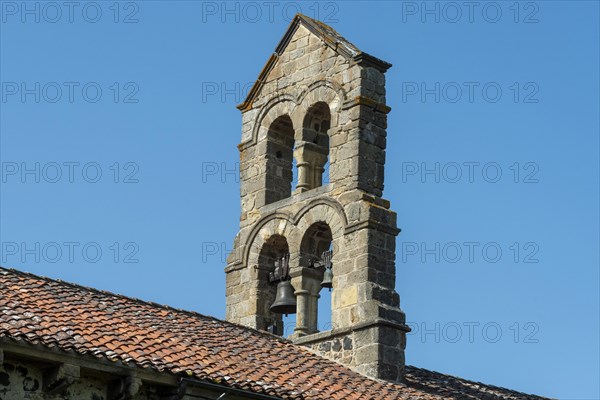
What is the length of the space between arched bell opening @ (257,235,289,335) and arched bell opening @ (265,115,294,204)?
616 mm

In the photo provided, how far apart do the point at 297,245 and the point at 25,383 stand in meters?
6.34

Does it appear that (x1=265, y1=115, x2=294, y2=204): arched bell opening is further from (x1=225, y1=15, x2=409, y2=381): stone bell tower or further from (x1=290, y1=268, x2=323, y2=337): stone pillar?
(x1=290, y1=268, x2=323, y2=337): stone pillar

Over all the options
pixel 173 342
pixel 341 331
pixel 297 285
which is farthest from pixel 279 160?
pixel 173 342

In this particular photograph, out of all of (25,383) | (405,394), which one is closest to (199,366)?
(25,383)

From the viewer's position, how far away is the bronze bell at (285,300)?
19.2 metres

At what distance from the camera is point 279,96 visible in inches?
795

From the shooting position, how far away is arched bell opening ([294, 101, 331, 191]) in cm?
1966

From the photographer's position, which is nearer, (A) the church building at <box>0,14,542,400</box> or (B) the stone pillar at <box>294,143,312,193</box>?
(A) the church building at <box>0,14,542,400</box>

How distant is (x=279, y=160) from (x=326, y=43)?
1778 millimetres

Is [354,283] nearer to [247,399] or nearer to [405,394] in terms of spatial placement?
[405,394]

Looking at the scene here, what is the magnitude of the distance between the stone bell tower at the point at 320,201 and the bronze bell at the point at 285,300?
4.3 inches

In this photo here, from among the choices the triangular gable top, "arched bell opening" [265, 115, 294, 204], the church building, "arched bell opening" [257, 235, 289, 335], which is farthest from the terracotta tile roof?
the triangular gable top

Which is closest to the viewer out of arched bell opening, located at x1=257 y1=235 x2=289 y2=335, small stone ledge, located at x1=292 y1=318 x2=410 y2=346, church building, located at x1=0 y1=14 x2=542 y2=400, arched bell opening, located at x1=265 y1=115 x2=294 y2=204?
church building, located at x1=0 y1=14 x2=542 y2=400

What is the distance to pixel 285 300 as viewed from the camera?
757 inches
